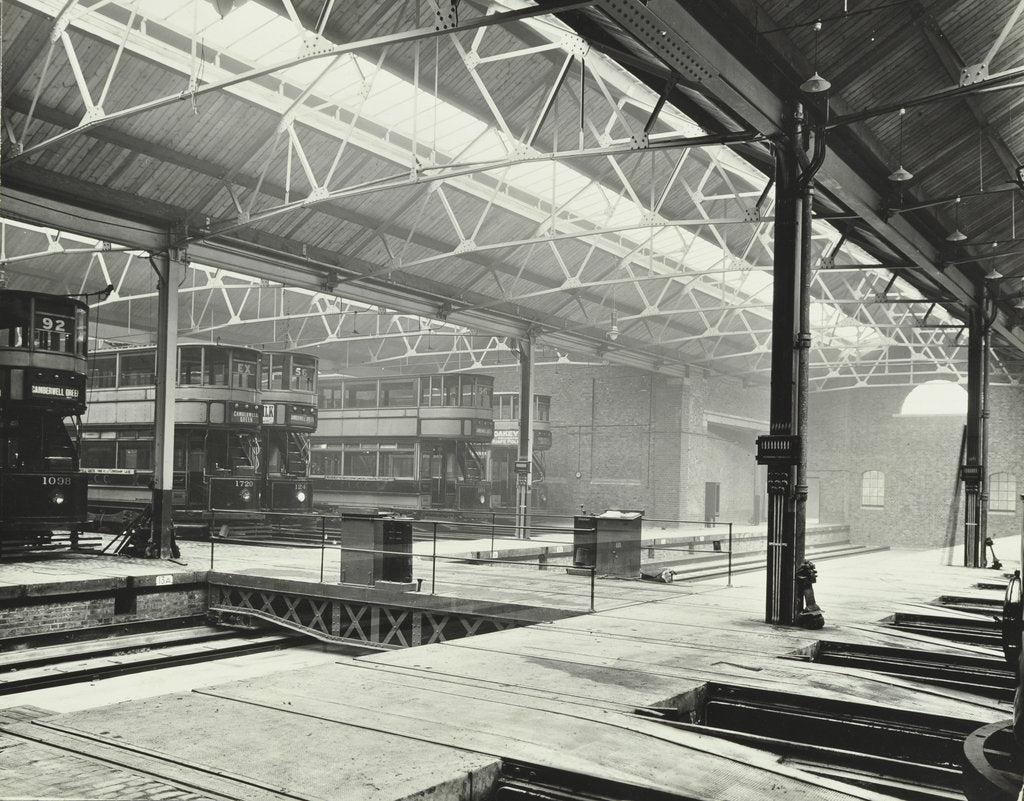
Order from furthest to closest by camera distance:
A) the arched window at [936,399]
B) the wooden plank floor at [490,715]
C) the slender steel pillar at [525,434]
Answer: the arched window at [936,399] → the slender steel pillar at [525,434] → the wooden plank floor at [490,715]

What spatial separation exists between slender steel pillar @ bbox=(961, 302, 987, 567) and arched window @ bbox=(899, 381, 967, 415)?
1466 cm

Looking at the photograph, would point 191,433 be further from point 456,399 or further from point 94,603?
point 94,603

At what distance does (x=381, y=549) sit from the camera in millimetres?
11742

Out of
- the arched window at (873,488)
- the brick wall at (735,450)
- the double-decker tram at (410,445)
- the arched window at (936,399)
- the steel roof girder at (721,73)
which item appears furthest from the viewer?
the arched window at (873,488)

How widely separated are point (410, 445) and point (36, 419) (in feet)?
43.9

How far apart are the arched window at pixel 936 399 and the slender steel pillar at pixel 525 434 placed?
17757 mm

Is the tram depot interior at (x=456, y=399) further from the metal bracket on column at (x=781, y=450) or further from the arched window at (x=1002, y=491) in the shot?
the arched window at (x=1002, y=491)

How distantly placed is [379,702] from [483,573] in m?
8.52

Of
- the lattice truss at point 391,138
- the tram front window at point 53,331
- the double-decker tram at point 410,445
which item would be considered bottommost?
the double-decker tram at point 410,445

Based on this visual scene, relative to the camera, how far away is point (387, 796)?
3.47m

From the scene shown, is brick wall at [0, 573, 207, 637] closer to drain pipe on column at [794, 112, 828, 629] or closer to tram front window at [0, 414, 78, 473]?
tram front window at [0, 414, 78, 473]

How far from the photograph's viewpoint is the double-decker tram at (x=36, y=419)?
13812 mm

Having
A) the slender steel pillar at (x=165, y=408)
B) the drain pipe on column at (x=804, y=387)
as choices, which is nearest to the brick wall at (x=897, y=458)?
the drain pipe on column at (x=804, y=387)

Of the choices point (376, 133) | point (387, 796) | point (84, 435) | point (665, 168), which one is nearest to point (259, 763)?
point (387, 796)
